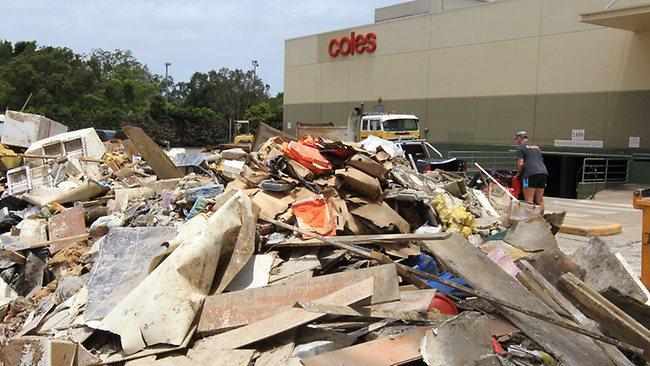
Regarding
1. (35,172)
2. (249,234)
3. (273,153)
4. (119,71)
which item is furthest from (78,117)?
(249,234)

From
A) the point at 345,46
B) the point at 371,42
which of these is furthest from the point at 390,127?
the point at 345,46

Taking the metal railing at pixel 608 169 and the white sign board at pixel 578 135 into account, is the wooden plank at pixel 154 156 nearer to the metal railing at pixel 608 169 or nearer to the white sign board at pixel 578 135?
the metal railing at pixel 608 169

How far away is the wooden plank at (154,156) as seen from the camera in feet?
30.9

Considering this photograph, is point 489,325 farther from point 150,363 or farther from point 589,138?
point 589,138

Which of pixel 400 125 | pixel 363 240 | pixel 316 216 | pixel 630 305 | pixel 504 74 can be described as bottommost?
pixel 630 305

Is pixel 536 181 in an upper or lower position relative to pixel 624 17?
lower

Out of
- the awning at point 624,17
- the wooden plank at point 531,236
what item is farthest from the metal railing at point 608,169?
the wooden plank at point 531,236

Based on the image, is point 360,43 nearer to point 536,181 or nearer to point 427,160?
point 427,160

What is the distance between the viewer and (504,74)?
24062 millimetres

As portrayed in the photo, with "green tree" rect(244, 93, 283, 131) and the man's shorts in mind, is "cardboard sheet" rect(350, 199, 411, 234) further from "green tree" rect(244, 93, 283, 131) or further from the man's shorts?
"green tree" rect(244, 93, 283, 131)

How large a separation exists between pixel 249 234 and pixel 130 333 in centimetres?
136

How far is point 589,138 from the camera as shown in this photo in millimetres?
21109

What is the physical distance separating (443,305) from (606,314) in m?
1.18

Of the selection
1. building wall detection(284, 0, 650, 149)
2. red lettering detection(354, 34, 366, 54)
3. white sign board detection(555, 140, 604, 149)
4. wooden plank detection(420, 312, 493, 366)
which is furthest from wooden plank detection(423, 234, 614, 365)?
→ red lettering detection(354, 34, 366, 54)
